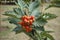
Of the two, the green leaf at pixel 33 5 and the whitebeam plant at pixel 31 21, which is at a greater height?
the green leaf at pixel 33 5

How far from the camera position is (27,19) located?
1203mm

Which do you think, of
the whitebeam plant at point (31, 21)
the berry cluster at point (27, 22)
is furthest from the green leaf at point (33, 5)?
the berry cluster at point (27, 22)

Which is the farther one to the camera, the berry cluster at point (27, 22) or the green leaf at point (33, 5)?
the green leaf at point (33, 5)

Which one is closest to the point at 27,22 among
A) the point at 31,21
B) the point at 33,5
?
the point at 31,21

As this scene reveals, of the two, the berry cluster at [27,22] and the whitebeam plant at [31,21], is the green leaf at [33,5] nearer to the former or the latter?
the whitebeam plant at [31,21]

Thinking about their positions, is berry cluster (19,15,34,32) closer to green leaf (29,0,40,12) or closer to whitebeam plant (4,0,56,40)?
whitebeam plant (4,0,56,40)

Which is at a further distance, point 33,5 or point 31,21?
point 33,5

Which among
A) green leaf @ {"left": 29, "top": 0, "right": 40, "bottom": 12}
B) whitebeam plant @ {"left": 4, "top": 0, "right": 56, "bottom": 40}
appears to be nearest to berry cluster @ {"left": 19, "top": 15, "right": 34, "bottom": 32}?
whitebeam plant @ {"left": 4, "top": 0, "right": 56, "bottom": 40}

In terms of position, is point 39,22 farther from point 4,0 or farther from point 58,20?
point 4,0

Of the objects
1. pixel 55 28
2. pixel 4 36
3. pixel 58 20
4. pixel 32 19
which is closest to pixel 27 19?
pixel 32 19

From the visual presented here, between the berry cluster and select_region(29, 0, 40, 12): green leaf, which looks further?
select_region(29, 0, 40, 12): green leaf

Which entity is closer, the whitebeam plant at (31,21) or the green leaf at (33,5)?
the whitebeam plant at (31,21)

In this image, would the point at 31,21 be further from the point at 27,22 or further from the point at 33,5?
the point at 33,5

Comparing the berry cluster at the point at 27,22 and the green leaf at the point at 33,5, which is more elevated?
the green leaf at the point at 33,5
